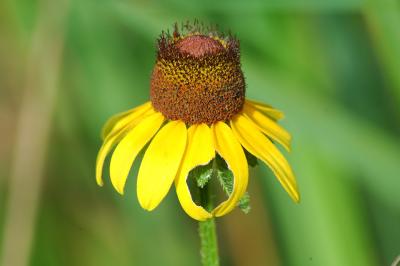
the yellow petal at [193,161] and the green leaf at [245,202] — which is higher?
the yellow petal at [193,161]

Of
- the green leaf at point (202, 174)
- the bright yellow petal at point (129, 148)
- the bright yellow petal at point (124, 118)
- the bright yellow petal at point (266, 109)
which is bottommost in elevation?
the green leaf at point (202, 174)

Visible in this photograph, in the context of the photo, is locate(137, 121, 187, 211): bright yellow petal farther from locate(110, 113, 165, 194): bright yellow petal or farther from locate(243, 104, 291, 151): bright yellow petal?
locate(243, 104, 291, 151): bright yellow petal

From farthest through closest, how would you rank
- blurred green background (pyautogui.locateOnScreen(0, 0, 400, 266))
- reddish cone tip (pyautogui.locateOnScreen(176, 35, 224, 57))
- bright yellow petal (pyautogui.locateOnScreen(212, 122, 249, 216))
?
blurred green background (pyautogui.locateOnScreen(0, 0, 400, 266)) → reddish cone tip (pyautogui.locateOnScreen(176, 35, 224, 57)) → bright yellow petal (pyautogui.locateOnScreen(212, 122, 249, 216))

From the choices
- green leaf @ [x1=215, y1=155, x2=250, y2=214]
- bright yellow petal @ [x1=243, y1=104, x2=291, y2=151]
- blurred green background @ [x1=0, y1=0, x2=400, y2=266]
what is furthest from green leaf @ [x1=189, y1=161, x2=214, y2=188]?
blurred green background @ [x1=0, y1=0, x2=400, y2=266]

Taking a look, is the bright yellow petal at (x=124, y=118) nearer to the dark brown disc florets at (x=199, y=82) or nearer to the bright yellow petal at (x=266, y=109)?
the dark brown disc florets at (x=199, y=82)

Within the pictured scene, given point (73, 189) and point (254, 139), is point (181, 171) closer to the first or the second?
point (254, 139)

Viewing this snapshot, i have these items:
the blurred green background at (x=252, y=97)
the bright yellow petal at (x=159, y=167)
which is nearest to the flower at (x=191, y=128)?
the bright yellow petal at (x=159, y=167)

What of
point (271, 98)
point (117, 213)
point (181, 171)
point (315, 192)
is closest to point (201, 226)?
point (181, 171)

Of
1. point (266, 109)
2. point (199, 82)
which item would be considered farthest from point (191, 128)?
point (266, 109)
